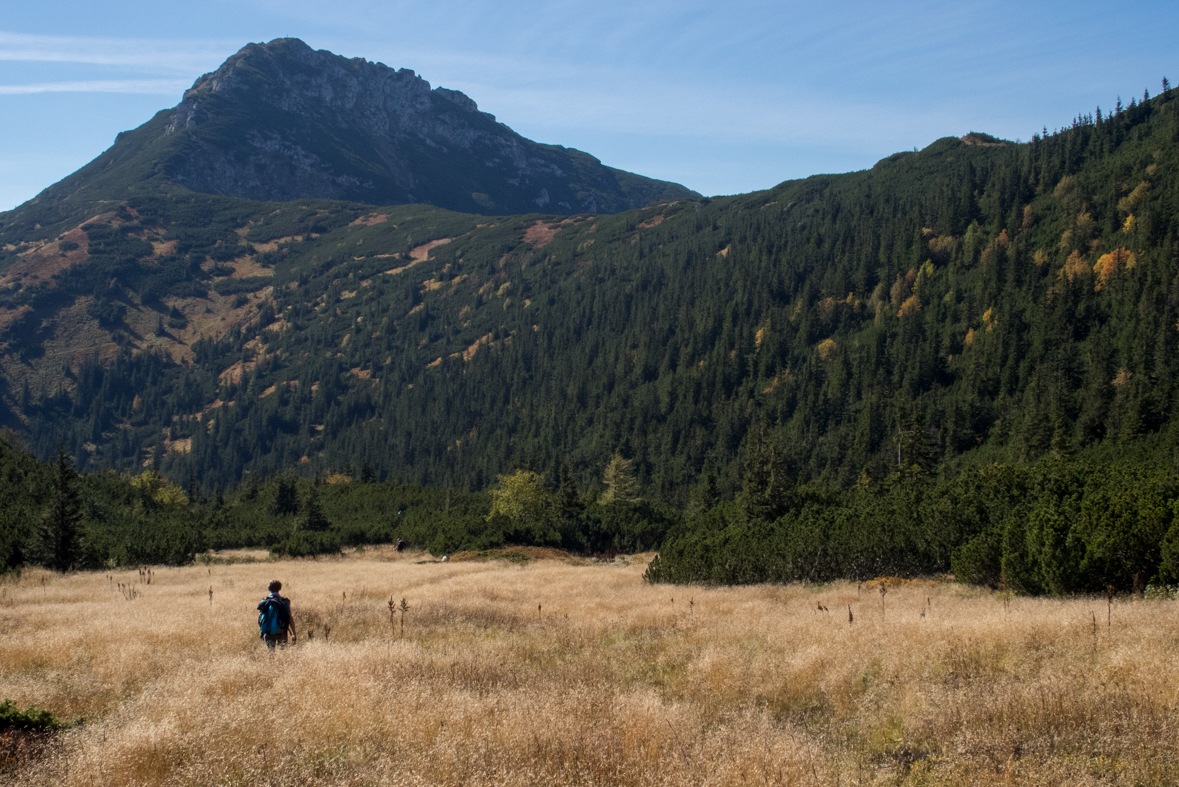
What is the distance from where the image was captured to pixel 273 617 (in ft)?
45.6

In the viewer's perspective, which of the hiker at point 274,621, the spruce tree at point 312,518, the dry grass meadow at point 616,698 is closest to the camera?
the dry grass meadow at point 616,698

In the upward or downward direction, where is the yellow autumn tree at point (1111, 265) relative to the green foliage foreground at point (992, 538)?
upward

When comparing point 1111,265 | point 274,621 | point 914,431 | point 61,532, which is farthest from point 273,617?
point 1111,265

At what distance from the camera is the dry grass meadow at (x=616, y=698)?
763cm

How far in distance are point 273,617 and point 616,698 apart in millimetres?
7287

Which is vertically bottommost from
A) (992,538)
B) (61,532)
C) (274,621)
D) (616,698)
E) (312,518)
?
(312,518)

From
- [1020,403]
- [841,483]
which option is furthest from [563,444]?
[1020,403]

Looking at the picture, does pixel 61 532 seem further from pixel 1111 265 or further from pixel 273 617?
pixel 1111 265

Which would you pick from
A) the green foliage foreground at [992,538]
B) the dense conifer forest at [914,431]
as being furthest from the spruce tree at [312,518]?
the green foliage foreground at [992,538]

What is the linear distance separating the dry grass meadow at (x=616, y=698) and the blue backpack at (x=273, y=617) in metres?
0.53

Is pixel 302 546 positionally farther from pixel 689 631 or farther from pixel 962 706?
pixel 962 706

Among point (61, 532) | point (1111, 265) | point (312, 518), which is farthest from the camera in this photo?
point (1111, 265)

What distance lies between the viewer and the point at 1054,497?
89.1 feet

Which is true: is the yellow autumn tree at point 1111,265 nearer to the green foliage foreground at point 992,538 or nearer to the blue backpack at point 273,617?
the green foliage foreground at point 992,538
